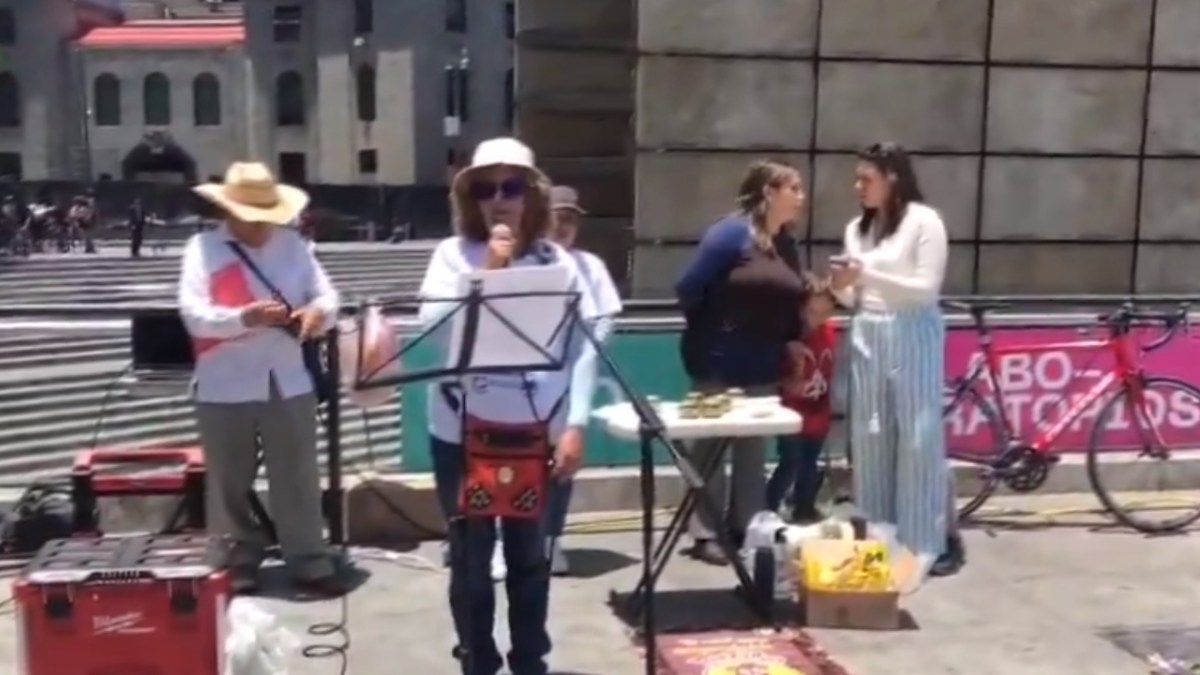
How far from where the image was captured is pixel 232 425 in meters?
6.42

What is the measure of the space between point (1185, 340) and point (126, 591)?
5569 millimetres

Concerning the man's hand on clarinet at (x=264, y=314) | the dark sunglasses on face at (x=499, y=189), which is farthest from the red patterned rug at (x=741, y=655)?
the man's hand on clarinet at (x=264, y=314)

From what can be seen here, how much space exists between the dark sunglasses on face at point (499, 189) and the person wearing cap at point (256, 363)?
143 centimetres

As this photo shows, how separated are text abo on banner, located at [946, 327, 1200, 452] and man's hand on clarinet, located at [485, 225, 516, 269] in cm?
357

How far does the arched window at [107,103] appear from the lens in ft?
233

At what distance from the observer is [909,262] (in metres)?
6.55

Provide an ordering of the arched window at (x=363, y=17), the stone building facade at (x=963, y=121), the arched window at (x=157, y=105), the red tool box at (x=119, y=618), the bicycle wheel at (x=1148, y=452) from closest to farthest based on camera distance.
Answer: the red tool box at (x=119, y=618) → the bicycle wheel at (x=1148, y=452) → the stone building facade at (x=963, y=121) → the arched window at (x=363, y=17) → the arched window at (x=157, y=105)

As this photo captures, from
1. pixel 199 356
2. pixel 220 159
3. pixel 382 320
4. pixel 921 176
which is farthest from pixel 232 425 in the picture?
pixel 220 159

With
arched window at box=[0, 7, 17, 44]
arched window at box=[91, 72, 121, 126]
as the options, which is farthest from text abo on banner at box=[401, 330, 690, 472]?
arched window at box=[91, 72, 121, 126]

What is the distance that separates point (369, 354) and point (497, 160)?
1205 mm

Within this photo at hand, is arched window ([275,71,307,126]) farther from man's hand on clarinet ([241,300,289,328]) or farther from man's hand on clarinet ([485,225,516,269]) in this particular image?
man's hand on clarinet ([485,225,516,269])

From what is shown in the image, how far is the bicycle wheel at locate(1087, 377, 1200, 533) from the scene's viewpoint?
7754mm

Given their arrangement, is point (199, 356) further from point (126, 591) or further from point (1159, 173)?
point (1159, 173)

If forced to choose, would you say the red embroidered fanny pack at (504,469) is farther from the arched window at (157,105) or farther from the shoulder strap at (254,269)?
the arched window at (157,105)
